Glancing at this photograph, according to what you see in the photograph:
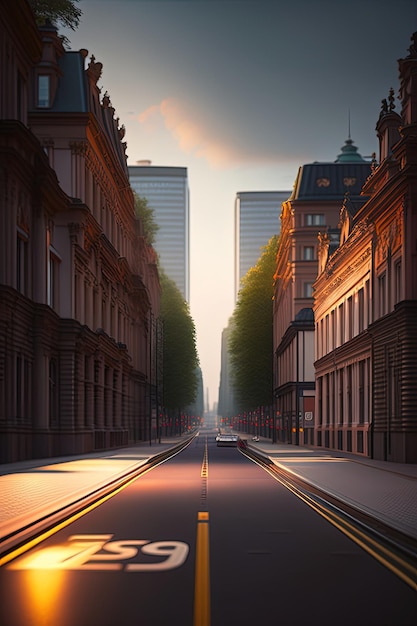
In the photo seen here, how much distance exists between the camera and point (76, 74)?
57000 mm

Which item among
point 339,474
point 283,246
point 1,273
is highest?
point 283,246

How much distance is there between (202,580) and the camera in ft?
32.9

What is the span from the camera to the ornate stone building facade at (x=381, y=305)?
125 ft

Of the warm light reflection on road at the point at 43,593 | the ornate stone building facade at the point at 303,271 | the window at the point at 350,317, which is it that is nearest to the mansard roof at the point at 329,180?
the ornate stone building facade at the point at 303,271

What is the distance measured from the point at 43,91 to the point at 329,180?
4119cm

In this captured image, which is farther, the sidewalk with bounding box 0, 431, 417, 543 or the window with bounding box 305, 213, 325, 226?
the window with bounding box 305, 213, 325, 226

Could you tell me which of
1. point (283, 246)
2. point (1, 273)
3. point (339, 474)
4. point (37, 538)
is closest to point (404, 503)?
point (37, 538)

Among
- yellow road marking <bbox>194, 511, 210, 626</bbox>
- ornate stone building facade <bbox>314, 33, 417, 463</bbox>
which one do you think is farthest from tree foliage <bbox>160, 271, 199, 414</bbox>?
yellow road marking <bbox>194, 511, 210, 626</bbox>

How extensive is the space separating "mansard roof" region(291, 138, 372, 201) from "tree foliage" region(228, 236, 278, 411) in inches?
945

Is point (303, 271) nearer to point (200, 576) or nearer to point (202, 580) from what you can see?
point (200, 576)

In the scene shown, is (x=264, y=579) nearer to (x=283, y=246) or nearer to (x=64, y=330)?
(x=64, y=330)

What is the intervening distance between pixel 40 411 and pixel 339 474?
18048mm

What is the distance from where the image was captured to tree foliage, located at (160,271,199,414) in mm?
117125

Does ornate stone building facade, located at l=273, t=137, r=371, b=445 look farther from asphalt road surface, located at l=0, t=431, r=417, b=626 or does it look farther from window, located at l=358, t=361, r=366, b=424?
asphalt road surface, located at l=0, t=431, r=417, b=626
